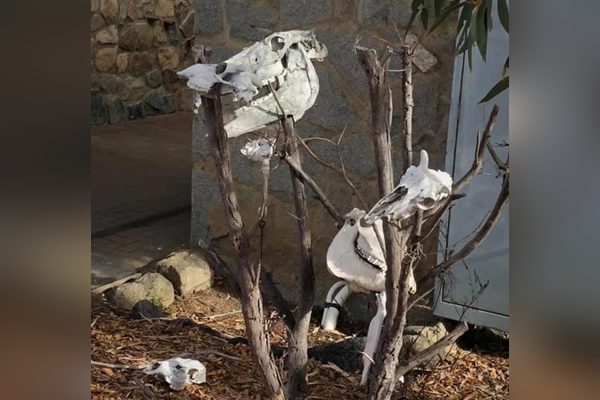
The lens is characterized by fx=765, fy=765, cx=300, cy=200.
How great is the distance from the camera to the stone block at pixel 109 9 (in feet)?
26.6

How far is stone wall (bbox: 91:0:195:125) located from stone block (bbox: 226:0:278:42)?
4.42m

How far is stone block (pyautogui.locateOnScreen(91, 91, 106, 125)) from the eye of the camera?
8.16 m

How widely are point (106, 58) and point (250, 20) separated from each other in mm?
4948

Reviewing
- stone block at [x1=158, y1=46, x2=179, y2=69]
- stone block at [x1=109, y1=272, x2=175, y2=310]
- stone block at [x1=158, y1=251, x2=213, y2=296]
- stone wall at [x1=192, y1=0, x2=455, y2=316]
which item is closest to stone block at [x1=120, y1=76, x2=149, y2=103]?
stone block at [x1=158, y1=46, x2=179, y2=69]

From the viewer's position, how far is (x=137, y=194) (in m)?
5.63

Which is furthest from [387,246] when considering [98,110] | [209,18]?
[98,110]

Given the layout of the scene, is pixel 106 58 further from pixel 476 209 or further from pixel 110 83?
pixel 476 209

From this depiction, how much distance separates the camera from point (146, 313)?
133 inches

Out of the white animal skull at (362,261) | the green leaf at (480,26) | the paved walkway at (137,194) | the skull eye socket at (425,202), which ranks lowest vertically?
the paved walkway at (137,194)

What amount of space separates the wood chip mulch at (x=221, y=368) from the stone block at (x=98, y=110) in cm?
503

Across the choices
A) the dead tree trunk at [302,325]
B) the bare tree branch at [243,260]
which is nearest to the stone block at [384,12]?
the dead tree trunk at [302,325]

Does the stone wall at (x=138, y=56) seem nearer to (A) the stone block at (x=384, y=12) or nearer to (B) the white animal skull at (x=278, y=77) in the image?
(A) the stone block at (x=384, y=12)
